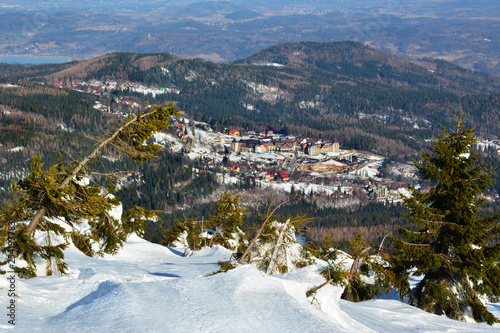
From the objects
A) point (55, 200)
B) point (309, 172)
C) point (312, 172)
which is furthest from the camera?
point (309, 172)

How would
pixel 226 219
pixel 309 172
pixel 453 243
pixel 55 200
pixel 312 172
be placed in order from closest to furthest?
1. pixel 55 200
2. pixel 453 243
3. pixel 226 219
4. pixel 312 172
5. pixel 309 172

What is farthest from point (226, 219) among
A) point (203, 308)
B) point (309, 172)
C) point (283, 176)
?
point (309, 172)

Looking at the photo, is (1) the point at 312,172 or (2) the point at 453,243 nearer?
(2) the point at 453,243

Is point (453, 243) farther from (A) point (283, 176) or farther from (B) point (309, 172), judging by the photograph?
(B) point (309, 172)

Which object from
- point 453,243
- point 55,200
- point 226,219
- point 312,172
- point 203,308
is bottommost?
point 312,172

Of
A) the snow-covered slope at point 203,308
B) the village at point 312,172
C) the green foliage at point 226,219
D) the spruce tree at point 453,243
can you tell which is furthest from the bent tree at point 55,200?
the village at point 312,172

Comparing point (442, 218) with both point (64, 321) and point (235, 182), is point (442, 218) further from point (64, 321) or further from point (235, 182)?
point (235, 182)
